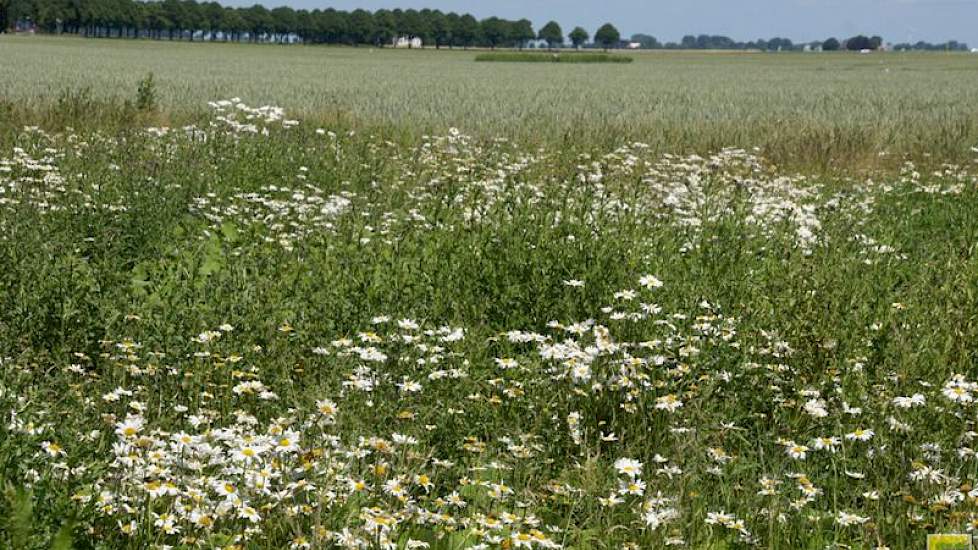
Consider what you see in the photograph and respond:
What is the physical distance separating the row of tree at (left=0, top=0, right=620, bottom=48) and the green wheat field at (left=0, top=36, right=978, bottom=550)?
15823 cm

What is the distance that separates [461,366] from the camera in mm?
5387

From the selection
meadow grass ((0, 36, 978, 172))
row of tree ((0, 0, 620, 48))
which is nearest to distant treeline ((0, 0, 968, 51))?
row of tree ((0, 0, 620, 48))

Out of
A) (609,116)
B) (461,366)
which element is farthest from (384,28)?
(461,366)

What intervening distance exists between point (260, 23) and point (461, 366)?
188878 millimetres

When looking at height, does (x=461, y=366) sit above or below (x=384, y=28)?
below

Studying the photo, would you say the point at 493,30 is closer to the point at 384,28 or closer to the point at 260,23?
the point at 384,28

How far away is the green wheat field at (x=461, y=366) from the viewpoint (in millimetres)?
3475

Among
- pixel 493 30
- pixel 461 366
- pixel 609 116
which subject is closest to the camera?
pixel 461 366

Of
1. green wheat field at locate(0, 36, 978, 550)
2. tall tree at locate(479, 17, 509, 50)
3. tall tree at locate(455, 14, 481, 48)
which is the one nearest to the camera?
green wheat field at locate(0, 36, 978, 550)

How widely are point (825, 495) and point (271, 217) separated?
17.1ft

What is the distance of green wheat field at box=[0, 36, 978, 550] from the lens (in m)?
3.47

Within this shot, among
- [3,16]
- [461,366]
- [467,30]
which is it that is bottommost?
[461,366]

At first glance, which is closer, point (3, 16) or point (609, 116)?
point (609, 116)

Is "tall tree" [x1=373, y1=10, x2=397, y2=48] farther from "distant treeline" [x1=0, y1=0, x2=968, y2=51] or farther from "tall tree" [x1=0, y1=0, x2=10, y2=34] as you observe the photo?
"tall tree" [x1=0, y1=0, x2=10, y2=34]
